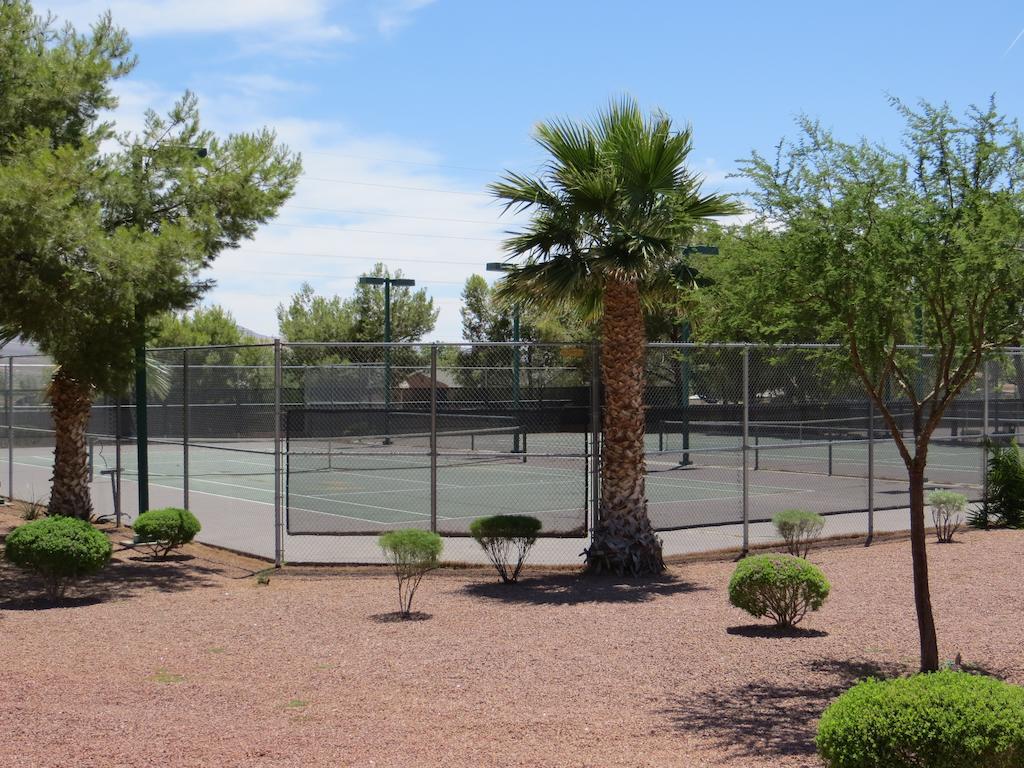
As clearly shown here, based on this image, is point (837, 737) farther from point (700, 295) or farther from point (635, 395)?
point (635, 395)

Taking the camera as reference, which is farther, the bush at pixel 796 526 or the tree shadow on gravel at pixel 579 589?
the bush at pixel 796 526

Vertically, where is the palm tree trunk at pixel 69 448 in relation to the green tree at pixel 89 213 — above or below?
below

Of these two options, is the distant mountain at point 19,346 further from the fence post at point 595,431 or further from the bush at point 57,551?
the fence post at point 595,431

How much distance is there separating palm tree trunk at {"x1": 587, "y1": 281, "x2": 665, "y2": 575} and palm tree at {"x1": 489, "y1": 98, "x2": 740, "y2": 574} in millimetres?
13

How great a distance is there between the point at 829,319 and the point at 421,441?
Result: 974 inches

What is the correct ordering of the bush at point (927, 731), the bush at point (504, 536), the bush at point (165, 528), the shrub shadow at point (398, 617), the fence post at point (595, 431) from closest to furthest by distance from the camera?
the bush at point (927, 731), the shrub shadow at point (398, 617), the bush at point (504, 536), the fence post at point (595, 431), the bush at point (165, 528)

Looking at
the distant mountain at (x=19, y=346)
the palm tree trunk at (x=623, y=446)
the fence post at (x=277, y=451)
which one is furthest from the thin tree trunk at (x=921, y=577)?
the distant mountain at (x=19, y=346)

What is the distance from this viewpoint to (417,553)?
39.3 feet

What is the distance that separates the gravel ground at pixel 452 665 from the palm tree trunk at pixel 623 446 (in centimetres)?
49

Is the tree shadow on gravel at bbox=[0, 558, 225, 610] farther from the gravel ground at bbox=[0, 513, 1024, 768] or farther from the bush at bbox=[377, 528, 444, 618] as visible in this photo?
the bush at bbox=[377, 528, 444, 618]

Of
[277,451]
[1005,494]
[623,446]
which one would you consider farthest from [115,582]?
[1005,494]

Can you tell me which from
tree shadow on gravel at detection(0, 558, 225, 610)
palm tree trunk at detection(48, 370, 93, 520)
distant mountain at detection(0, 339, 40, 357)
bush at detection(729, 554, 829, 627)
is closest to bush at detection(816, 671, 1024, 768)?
bush at detection(729, 554, 829, 627)

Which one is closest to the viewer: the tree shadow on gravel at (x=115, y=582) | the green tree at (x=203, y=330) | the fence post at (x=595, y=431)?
the tree shadow on gravel at (x=115, y=582)

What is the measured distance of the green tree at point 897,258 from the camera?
7.44 m
